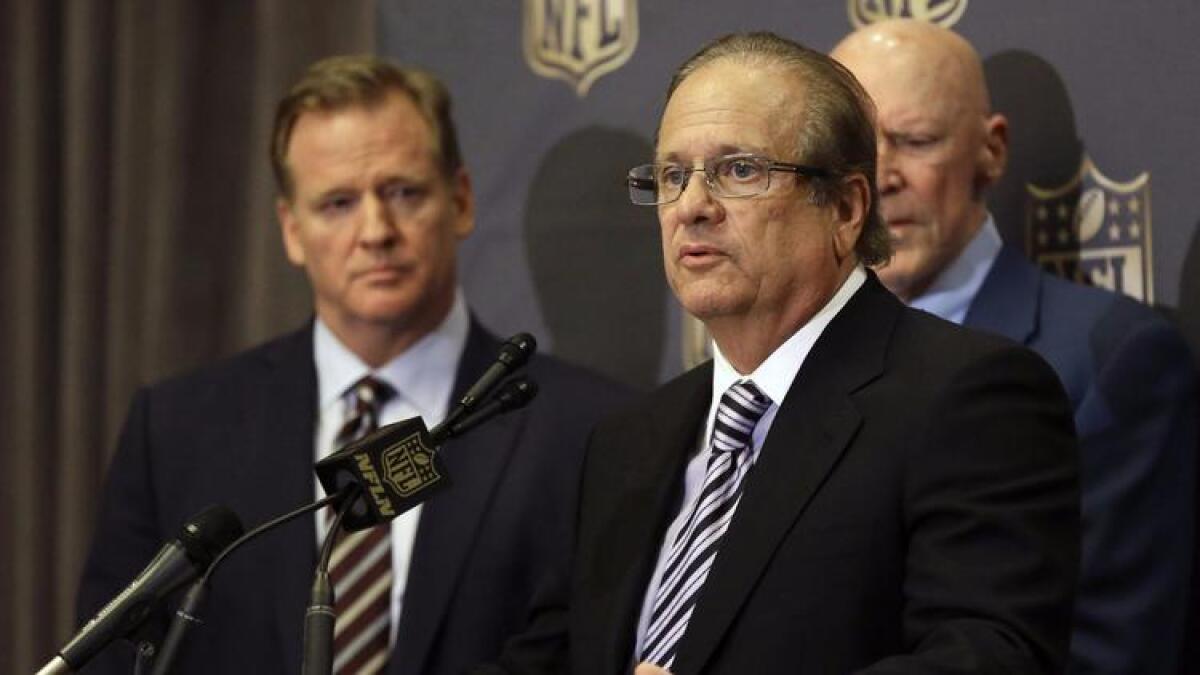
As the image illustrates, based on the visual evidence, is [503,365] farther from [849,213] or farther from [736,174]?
[849,213]

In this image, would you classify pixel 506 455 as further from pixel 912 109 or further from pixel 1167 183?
pixel 1167 183

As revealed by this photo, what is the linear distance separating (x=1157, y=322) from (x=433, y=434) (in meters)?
1.38

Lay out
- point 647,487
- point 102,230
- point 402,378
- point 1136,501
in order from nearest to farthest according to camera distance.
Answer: point 647,487 → point 1136,501 → point 402,378 → point 102,230

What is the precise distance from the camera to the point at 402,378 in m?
3.89

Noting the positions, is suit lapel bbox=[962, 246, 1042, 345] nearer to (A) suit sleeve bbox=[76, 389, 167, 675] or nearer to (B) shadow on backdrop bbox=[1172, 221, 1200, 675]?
(B) shadow on backdrop bbox=[1172, 221, 1200, 675]

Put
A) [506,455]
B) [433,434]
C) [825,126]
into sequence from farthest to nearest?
[506,455] < [825,126] < [433,434]

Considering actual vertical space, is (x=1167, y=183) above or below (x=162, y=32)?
below

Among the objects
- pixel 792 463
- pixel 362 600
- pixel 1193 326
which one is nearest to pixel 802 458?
pixel 792 463

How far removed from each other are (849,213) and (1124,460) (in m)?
0.71

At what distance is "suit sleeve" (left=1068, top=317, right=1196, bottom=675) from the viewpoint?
122 inches

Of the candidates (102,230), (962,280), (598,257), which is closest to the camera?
(962,280)

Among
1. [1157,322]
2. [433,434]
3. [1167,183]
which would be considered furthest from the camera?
[1167,183]

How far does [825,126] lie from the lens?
2773 millimetres

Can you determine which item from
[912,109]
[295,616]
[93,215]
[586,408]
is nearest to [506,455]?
[586,408]
